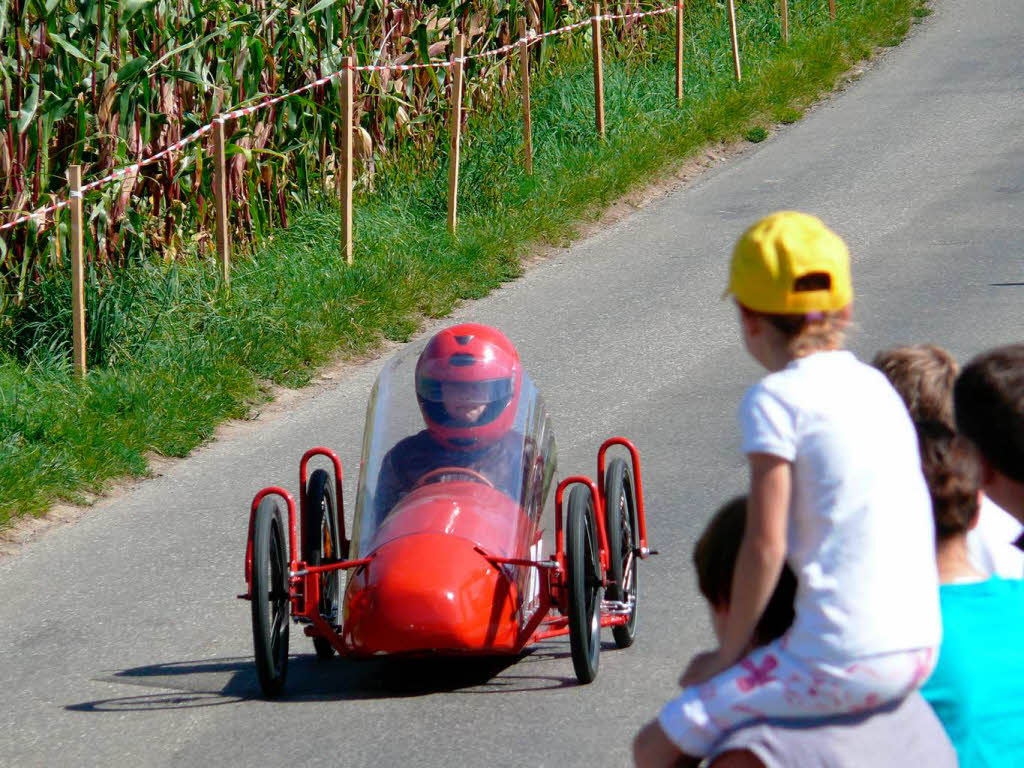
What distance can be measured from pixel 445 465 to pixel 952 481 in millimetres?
2771

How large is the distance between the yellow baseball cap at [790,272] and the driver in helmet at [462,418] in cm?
263

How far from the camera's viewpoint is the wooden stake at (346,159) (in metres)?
10.3

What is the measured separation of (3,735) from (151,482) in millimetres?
2701

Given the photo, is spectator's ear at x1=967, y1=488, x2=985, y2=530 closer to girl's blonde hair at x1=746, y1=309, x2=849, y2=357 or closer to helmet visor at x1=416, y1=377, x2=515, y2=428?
girl's blonde hair at x1=746, y1=309, x2=849, y2=357

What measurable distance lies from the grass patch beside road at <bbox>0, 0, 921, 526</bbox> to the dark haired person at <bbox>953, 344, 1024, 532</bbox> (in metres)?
5.25

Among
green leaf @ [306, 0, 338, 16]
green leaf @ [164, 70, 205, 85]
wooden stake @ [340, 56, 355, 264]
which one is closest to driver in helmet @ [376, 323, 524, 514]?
green leaf @ [164, 70, 205, 85]

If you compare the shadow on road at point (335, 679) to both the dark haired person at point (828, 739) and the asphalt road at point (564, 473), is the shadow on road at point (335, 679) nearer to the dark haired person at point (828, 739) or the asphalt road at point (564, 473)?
the asphalt road at point (564, 473)

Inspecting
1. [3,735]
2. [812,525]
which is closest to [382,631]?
[3,735]

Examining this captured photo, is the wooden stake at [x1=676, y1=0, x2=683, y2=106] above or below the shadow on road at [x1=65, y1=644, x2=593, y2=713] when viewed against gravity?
above

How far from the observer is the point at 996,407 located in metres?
2.61

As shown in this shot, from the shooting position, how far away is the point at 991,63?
1683cm

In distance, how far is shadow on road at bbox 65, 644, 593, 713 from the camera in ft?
16.6

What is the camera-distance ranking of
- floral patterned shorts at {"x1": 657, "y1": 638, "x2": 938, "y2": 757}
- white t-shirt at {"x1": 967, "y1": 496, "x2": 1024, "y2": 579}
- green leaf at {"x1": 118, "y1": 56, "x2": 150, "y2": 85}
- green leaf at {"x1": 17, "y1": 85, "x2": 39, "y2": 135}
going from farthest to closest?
green leaf at {"x1": 118, "y1": 56, "x2": 150, "y2": 85} < green leaf at {"x1": 17, "y1": 85, "x2": 39, "y2": 135} < white t-shirt at {"x1": 967, "y1": 496, "x2": 1024, "y2": 579} < floral patterned shorts at {"x1": 657, "y1": 638, "x2": 938, "y2": 757}

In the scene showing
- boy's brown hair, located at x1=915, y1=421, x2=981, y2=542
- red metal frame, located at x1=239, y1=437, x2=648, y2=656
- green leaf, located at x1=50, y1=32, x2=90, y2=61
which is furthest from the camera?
green leaf, located at x1=50, y1=32, x2=90, y2=61
